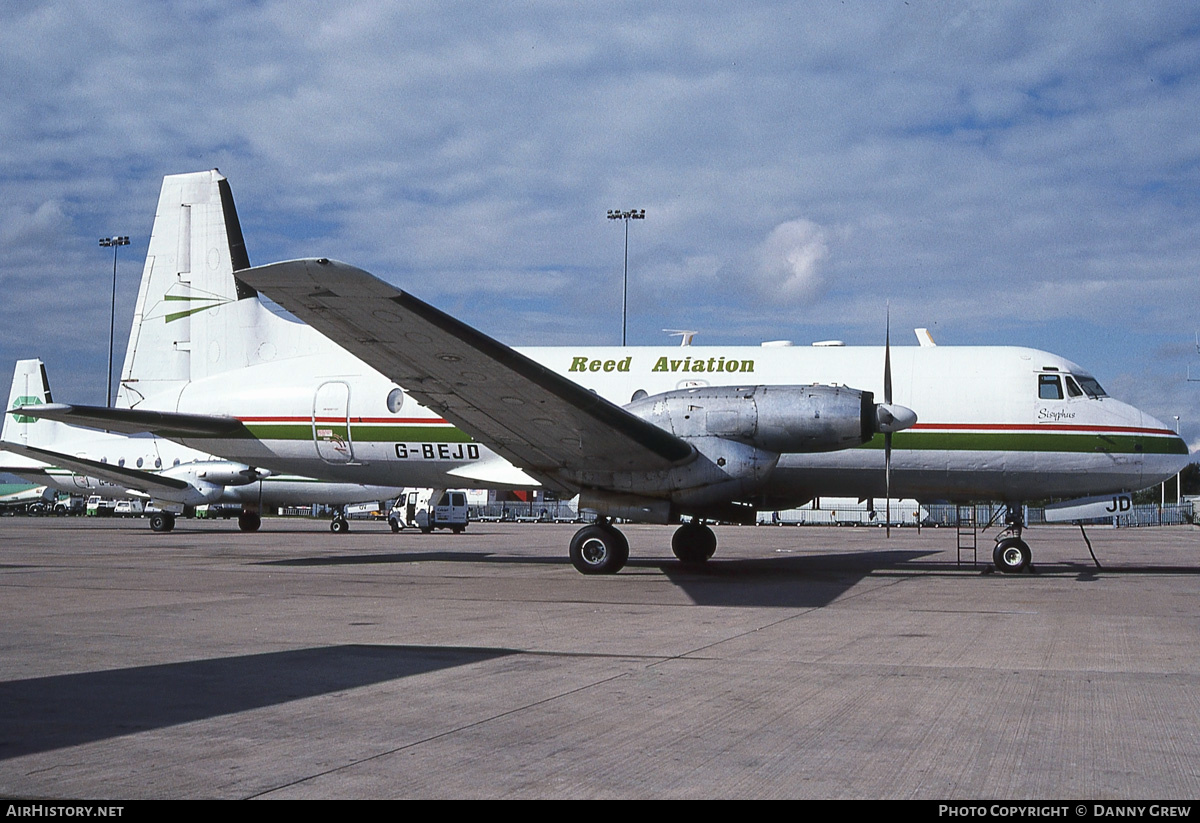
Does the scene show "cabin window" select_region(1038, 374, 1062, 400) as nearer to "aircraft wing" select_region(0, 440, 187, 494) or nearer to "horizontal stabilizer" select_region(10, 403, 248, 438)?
"horizontal stabilizer" select_region(10, 403, 248, 438)

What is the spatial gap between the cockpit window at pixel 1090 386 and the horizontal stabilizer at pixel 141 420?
1584cm

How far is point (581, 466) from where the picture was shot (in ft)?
52.2

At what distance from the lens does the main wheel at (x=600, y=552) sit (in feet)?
54.3

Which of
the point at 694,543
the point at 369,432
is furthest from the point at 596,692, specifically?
the point at 369,432

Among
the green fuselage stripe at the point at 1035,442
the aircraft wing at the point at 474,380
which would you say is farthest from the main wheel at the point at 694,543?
the green fuselage stripe at the point at 1035,442

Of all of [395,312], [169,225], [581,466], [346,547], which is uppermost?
[169,225]

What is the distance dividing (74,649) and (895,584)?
11649 mm

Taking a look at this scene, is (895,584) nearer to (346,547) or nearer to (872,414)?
(872,414)

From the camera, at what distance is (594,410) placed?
1368cm

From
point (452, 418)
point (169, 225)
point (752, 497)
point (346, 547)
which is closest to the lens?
point (452, 418)

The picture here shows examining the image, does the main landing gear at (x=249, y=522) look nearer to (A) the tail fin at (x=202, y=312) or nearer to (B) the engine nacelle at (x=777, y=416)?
(A) the tail fin at (x=202, y=312)

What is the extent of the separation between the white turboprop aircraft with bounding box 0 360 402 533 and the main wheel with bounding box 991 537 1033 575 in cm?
2535

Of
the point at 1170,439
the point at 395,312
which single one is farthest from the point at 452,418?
the point at 1170,439

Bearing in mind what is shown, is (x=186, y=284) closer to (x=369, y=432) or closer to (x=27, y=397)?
(x=369, y=432)
